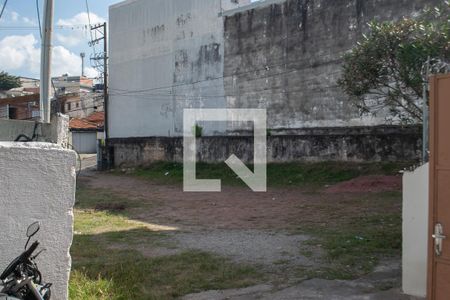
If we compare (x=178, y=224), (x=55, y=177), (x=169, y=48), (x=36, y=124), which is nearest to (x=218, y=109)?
(x=169, y=48)

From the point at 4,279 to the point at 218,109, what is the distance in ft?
70.0

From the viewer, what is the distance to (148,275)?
562 centimetres

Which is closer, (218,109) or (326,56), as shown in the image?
(326,56)

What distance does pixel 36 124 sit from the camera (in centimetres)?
566

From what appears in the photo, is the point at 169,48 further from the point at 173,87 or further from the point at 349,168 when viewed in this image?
the point at 349,168

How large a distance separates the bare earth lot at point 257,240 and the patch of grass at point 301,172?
1.25 m

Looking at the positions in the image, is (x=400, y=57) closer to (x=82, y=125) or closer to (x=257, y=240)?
(x=257, y=240)

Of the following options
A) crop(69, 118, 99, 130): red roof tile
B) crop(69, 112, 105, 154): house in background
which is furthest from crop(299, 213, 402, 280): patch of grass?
crop(69, 118, 99, 130): red roof tile

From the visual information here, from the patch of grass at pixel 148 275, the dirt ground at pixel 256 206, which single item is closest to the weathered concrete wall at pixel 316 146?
the dirt ground at pixel 256 206

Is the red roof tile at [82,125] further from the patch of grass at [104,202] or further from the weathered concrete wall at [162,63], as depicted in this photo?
the patch of grass at [104,202]

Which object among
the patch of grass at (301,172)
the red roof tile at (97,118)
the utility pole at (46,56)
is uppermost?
the red roof tile at (97,118)

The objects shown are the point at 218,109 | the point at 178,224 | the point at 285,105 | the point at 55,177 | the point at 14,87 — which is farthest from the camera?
the point at 14,87

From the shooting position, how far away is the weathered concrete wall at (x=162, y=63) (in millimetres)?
24594
